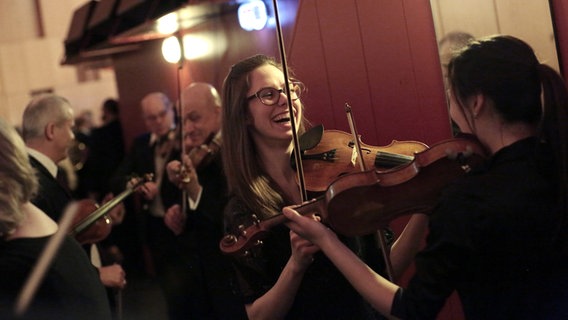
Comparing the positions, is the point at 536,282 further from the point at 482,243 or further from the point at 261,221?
the point at 261,221

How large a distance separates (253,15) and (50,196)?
5.85ft

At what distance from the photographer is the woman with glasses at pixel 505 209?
1.68 metres

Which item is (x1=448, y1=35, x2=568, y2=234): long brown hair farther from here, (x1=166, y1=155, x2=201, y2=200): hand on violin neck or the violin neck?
(x1=166, y1=155, x2=201, y2=200): hand on violin neck

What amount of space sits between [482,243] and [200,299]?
9.46 feet

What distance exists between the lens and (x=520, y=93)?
177 centimetres

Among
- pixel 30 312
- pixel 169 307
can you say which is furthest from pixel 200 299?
pixel 30 312

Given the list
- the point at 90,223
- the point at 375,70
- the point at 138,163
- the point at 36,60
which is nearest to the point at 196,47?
the point at 138,163

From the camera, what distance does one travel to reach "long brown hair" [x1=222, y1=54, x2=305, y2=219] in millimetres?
2326

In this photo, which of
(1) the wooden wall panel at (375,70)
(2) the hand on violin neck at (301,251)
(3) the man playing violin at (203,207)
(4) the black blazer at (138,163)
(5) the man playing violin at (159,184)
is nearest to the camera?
(2) the hand on violin neck at (301,251)

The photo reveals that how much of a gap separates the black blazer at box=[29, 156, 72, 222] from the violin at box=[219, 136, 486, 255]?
1576 mm

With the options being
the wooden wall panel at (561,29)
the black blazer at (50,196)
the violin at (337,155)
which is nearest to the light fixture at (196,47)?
the black blazer at (50,196)

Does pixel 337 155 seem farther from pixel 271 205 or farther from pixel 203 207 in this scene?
pixel 203 207

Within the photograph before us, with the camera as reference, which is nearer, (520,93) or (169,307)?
(520,93)

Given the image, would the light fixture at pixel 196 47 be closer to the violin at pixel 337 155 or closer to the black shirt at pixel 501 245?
the violin at pixel 337 155
